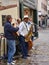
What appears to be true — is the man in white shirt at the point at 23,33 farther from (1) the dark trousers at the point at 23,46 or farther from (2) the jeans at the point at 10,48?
(2) the jeans at the point at 10,48

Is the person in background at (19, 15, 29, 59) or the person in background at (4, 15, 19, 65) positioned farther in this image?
the person in background at (19, 15, 29, 59)

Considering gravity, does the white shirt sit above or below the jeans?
above

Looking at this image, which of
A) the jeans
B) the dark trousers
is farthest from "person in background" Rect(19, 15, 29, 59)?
the jeans

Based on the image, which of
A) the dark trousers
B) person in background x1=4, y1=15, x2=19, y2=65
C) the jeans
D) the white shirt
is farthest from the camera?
the dark trousers

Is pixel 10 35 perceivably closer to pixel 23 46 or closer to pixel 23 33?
pixel 23 33

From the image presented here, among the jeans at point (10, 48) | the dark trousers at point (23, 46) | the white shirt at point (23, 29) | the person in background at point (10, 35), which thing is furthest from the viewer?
the dark trousers at point (23, 46)

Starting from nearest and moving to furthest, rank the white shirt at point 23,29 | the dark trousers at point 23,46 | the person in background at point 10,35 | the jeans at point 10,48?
the person in background at point 10,35
the jeans at point 10,48
the white shirt at point 23,29
the dark trousers at point 23,46

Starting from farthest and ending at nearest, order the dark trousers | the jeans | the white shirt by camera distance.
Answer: the dark trousers → the white shirt → the jeans

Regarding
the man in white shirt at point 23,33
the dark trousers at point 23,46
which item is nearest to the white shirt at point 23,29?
the man in white shirt at point 23,33

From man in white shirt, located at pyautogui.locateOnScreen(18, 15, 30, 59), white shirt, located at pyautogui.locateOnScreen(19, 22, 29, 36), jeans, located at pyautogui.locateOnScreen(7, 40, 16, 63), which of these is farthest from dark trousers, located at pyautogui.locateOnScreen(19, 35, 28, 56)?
jeans, located at pyautogui.locateOnScreen(7, 40, 16, 63)

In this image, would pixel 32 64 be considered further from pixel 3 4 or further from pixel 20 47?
pixel 3 4

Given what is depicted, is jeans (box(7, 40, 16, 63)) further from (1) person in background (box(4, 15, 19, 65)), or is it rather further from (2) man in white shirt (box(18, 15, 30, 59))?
(2) man in white shirt (box(18, 15, 30, 59))

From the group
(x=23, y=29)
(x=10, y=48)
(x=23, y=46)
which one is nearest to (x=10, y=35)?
(x=10, y=48)

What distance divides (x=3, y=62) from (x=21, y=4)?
5.87 meters
